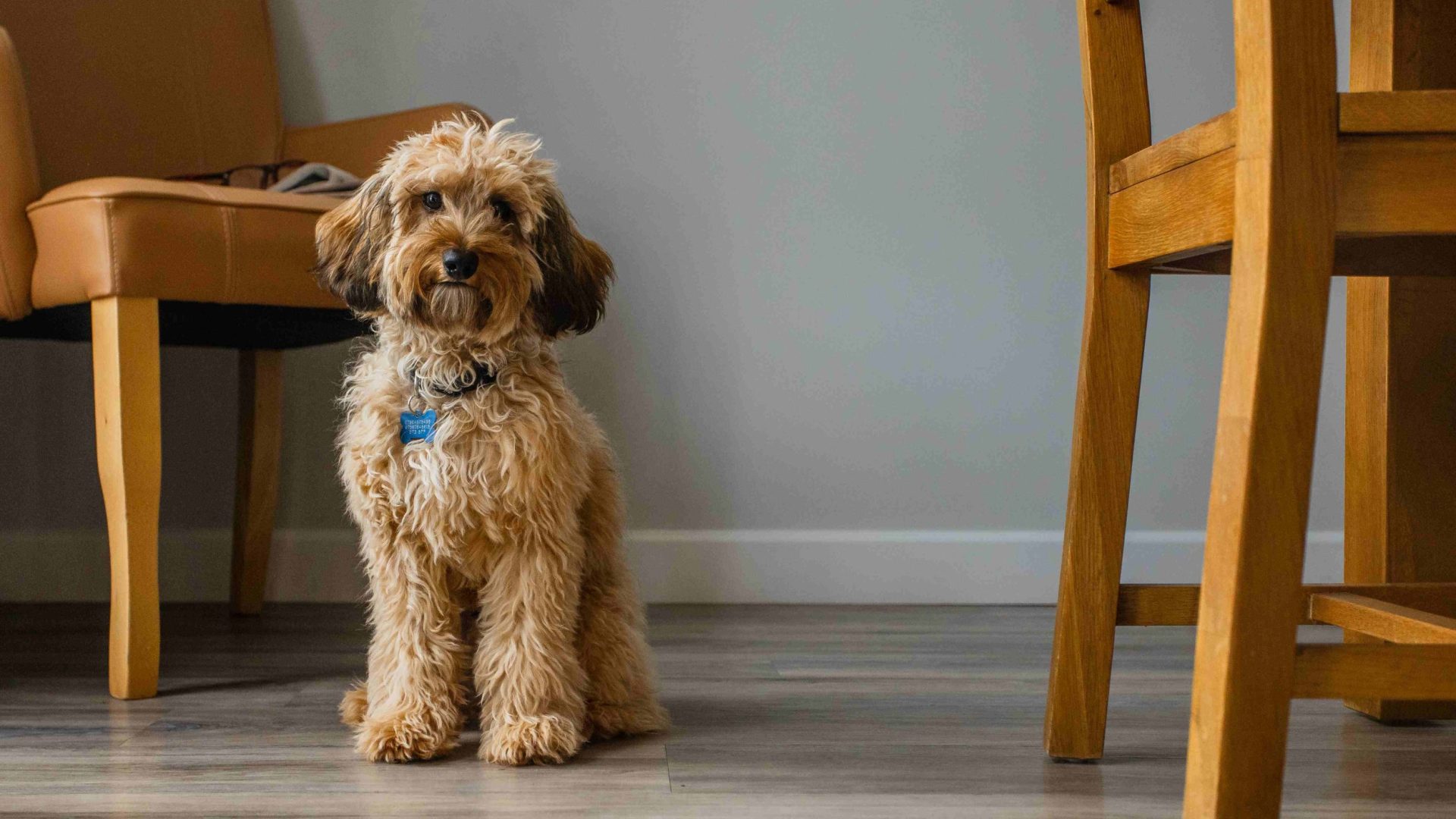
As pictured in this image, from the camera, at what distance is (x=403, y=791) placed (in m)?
1.15

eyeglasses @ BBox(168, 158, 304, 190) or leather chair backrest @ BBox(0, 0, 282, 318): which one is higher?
leather chair backrest @ BBox(0, 0, 282, 318)

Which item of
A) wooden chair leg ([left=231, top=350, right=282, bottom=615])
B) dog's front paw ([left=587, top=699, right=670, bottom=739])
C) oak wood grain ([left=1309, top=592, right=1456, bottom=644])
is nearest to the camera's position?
oak wood grain ([left=1309, top=592, right=1456, bottom=644])

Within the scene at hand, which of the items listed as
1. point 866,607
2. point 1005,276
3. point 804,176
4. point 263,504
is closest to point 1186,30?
point 1005,276

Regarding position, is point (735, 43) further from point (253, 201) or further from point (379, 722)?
point (379, 722)

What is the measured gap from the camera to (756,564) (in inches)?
95.7

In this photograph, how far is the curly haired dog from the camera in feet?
4.08

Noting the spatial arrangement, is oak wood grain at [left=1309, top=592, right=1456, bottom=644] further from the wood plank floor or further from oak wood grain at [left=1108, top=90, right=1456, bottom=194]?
oak wood grain at [left=1108, top=90, right=1456, bottom=194]

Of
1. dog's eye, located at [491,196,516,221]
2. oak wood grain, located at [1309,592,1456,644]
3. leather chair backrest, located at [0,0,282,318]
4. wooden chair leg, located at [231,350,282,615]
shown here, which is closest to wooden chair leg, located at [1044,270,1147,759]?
oak wood grain, located at [1309,592,1456,644]

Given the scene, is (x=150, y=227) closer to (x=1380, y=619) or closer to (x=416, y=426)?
(x=416, y=426)

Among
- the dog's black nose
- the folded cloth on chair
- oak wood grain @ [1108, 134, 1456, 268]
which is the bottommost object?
the dog's black nose

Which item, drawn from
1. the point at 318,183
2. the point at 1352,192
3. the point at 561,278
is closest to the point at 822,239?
the point at 318,183

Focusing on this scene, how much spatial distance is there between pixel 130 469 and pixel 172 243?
31 cm

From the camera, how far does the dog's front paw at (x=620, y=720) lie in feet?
4.46

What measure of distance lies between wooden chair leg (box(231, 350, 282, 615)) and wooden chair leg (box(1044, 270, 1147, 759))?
5.22 ft
